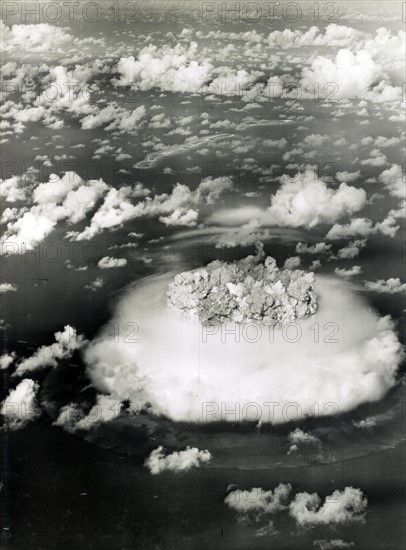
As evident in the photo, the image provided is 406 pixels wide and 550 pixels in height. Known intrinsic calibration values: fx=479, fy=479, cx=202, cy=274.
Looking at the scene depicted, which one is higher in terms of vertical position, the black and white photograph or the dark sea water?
the black and white photograph

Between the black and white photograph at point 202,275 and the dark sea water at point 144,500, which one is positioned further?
the black and white photograph at point 202,275

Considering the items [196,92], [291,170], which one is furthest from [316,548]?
[196,92]

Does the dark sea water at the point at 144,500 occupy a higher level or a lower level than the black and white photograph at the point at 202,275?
lower

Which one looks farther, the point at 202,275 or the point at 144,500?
the point at 202,275

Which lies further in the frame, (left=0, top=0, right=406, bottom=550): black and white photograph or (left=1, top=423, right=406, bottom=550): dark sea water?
(left=0, top=0, right=406, bottom=550): black and white photograph

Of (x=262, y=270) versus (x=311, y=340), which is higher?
(x=262, y=270)

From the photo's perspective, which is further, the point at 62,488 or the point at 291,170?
the point at 291,170

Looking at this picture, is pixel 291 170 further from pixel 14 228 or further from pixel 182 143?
pixel 14 228

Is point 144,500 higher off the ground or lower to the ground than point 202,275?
lower
